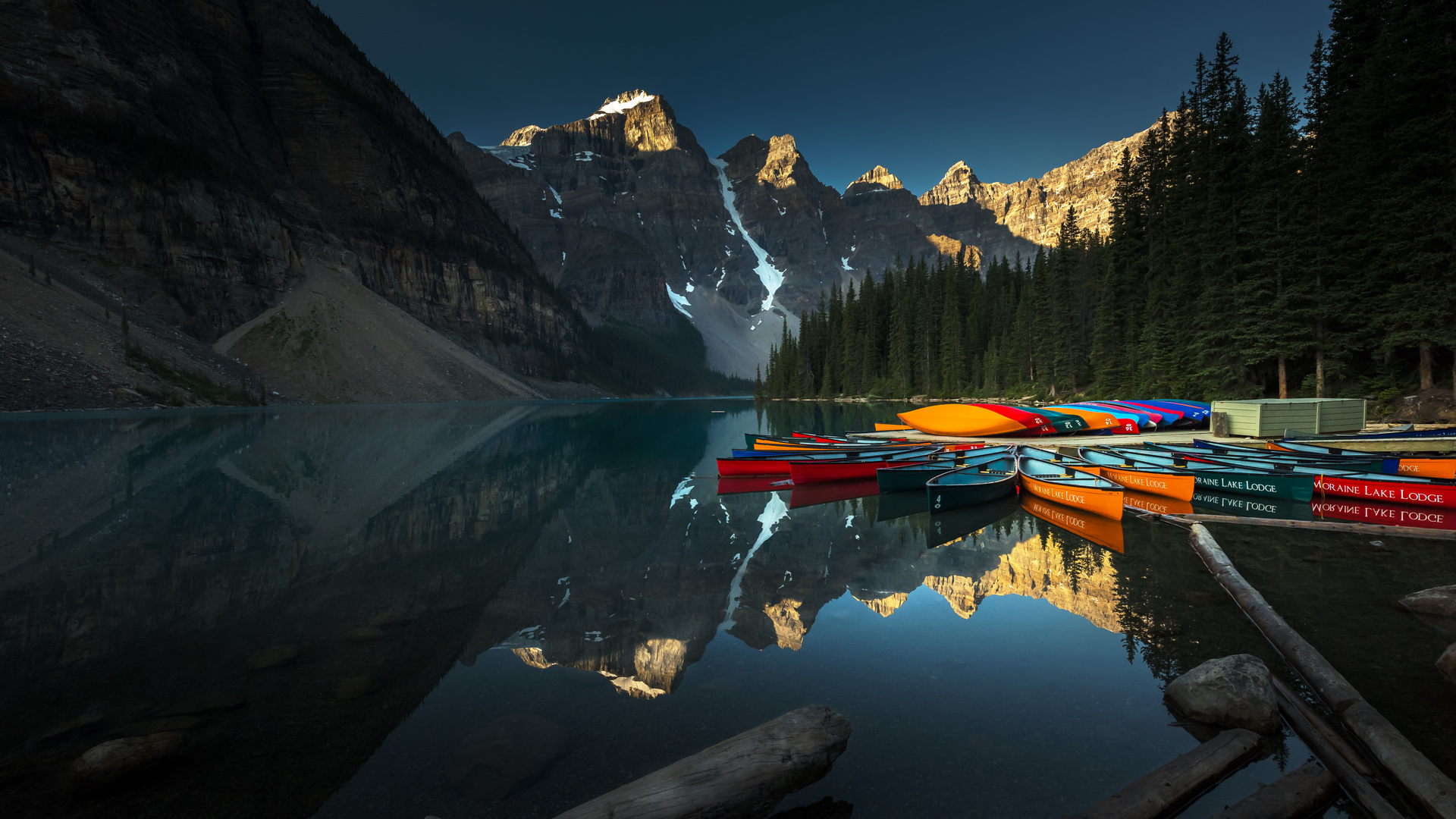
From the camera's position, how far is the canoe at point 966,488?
50.9ft

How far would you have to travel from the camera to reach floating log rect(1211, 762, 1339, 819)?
12.3 feet

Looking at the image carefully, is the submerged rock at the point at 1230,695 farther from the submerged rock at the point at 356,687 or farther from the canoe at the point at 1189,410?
the canoe at the point at 1189,410

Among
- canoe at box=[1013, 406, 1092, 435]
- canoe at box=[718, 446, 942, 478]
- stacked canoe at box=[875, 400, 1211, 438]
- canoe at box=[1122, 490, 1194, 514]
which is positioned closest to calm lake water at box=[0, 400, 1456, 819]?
canoe at box=[1122, 490, 1194, 514]

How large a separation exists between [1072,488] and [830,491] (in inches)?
289

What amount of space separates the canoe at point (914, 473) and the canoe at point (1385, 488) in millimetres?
7434

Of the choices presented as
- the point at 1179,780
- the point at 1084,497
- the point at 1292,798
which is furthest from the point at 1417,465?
the point at 1179,780

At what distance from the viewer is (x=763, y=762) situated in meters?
4.01

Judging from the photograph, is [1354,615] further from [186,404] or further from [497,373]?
[497,373]

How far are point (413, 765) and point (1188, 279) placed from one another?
49.4 m

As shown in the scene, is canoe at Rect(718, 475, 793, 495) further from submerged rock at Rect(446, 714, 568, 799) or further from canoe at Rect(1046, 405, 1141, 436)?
canoe at Rect(1046, 405, 1141, 436)

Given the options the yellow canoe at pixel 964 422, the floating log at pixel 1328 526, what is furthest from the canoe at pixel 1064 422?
the floating log at pixel 1328 526

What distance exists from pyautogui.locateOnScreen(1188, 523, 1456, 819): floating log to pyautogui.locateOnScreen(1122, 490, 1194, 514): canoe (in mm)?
7930

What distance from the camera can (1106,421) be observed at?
99.9 feet

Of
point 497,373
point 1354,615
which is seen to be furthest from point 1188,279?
point 497,373
